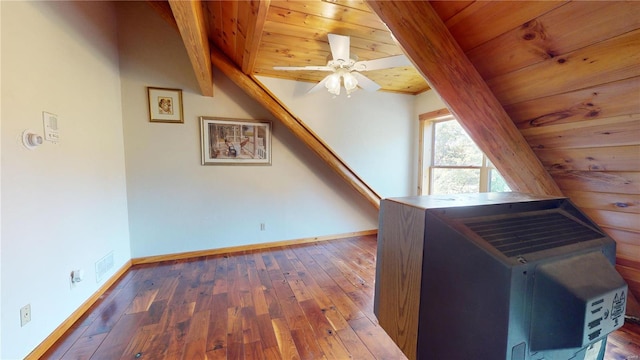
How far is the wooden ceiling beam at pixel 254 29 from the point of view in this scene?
1.48 meters

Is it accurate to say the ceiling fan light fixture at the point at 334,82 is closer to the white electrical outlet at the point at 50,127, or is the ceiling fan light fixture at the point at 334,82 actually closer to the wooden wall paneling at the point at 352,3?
the wooden wall paneling at the point at 352,3

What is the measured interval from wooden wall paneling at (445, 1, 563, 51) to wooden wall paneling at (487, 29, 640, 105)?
0.71 ft

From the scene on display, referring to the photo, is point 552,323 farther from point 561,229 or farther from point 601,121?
point 601,121

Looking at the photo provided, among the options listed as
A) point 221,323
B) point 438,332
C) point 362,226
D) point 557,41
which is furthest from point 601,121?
point 362,226

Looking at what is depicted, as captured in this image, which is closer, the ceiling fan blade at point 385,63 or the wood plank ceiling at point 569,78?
the wood plank ceiling at point 569,78

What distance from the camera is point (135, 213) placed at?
8.96 ft

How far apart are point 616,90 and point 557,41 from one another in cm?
31

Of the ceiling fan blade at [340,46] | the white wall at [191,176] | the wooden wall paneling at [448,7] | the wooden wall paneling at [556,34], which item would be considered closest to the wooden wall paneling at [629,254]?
the wooden wall paneling at [556,34]

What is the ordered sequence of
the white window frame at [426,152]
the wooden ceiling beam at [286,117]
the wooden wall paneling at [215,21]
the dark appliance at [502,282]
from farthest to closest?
the white window frame at [426,152], the wooden ceiling beam at [286,117], the wooden wall paneling at [215,21], the dark appliance at [502,282]

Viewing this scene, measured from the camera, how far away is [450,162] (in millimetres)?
3453

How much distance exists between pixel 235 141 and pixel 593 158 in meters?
3.10

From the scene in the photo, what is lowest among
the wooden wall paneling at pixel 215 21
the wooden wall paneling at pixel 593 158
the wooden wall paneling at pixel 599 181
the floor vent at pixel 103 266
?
the floor vent at pixel 103 266

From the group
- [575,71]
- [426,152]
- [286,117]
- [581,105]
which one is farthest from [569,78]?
[426,152]

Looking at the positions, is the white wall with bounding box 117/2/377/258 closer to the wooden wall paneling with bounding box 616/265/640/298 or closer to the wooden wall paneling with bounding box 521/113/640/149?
the wooden wall paneling with bounding box 521/113/640/149
